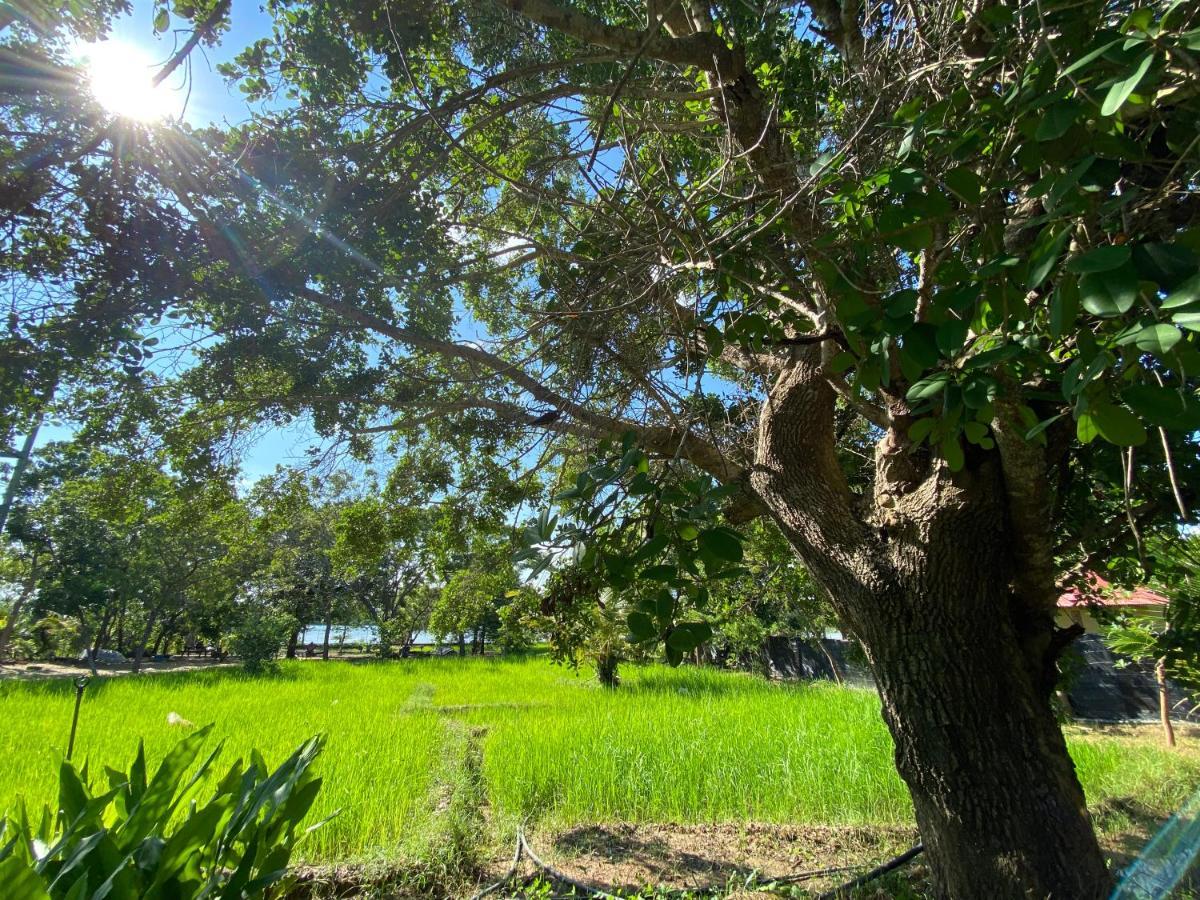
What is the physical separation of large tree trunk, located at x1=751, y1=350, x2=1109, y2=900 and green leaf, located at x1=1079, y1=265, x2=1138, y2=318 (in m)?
1.53

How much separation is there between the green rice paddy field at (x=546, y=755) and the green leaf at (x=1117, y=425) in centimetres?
369

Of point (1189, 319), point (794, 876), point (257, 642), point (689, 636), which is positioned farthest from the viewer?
point (257, 642)

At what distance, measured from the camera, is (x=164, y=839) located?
65.9 inches

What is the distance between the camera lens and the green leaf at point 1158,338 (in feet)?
1.61

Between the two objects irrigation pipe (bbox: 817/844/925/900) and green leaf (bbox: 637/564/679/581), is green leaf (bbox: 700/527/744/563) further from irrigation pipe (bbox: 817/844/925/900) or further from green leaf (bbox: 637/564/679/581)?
irrigation pipe (bbox: 817/844/925/900)

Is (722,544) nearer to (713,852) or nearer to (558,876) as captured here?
(558,876)

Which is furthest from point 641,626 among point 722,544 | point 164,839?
point 164,839

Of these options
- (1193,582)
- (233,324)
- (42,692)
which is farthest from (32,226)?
(42,692)

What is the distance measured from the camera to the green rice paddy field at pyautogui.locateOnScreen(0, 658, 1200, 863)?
12.6ft

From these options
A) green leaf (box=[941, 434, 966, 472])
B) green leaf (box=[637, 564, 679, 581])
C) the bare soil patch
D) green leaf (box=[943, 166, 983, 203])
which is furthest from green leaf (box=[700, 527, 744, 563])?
the bare soil patch

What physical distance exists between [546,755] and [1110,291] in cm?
517

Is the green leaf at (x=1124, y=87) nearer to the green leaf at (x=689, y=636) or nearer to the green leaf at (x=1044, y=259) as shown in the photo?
the green leaf at (x=1044, y=259)

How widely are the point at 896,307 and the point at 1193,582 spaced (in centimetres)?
450

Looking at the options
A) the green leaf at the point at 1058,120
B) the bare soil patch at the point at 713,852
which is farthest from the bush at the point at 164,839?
the green leaf at the point at 1058,120
